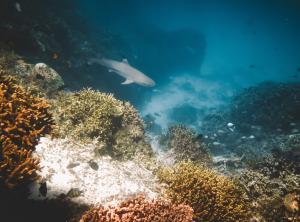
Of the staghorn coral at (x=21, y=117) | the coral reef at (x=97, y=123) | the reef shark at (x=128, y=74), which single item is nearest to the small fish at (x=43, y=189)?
the staghorn coral at (x=21, y=117)

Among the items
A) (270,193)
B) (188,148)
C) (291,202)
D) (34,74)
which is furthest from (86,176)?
(188,148)

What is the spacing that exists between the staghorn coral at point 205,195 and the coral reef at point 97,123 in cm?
225

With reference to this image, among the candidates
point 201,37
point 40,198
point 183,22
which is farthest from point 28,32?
point 183,22

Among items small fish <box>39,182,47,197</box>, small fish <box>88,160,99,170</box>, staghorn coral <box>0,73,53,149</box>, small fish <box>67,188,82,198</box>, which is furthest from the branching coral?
small fish <box>88,160,99,170</box>

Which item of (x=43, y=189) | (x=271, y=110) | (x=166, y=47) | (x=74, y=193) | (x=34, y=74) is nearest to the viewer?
(x=43, y=189)

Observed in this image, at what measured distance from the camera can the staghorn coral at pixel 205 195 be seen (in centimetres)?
618

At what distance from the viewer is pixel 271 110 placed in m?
21.2

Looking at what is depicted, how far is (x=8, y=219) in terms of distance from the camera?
4543 mm

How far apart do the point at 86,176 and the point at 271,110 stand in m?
18.8

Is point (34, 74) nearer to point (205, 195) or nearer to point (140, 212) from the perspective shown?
point (140, 212)

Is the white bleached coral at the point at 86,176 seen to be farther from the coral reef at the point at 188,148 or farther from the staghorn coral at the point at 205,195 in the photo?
the coral reef at the point at 188,148

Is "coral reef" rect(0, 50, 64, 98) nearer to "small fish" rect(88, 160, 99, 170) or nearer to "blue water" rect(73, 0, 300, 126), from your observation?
"small fish" rect(88, 160, 99, 170)

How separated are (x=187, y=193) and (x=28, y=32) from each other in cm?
1146

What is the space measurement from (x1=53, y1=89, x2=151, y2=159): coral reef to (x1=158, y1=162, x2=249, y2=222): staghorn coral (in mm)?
2250
